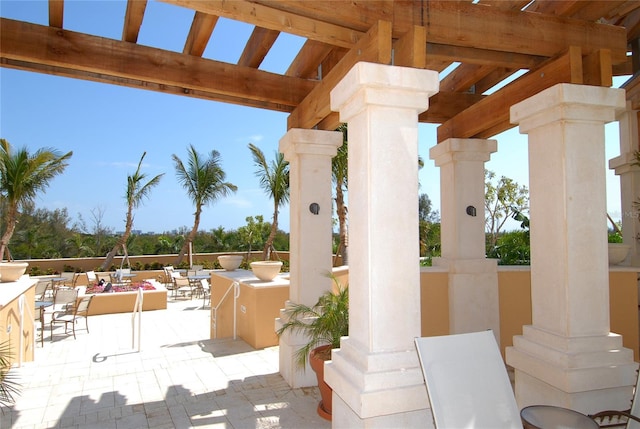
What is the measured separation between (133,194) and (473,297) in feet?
58.0

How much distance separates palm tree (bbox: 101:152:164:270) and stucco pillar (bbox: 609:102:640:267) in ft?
59.4

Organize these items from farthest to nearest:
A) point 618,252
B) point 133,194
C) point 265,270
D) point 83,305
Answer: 1. point 133,194
2. point 83,305
3. point 265,270
4. point 618,252

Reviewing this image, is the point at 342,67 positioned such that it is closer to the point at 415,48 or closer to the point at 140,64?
the point at 415,48

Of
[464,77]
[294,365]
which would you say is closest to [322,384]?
[294,365]

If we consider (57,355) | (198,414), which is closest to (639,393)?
(198,414)

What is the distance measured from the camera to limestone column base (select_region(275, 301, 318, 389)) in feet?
15.2

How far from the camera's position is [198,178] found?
20266mm

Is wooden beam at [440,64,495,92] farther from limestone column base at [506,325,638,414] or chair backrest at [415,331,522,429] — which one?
chair backrest at [415,331,522,429]

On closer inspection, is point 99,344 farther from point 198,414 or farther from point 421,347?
point 421,347

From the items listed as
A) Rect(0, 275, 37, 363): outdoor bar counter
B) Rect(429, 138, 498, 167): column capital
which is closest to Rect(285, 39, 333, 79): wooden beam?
Rect(429, 138, 498, 167): column capital

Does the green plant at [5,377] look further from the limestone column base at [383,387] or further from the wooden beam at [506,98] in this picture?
the wooden beam at [506,98]

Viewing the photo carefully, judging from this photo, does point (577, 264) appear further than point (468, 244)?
No

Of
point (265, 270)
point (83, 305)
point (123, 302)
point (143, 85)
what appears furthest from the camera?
point (123, 302)

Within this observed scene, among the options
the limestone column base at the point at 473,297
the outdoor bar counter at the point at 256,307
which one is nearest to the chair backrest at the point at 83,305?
the outdoor bar counter at the point at 256,307
